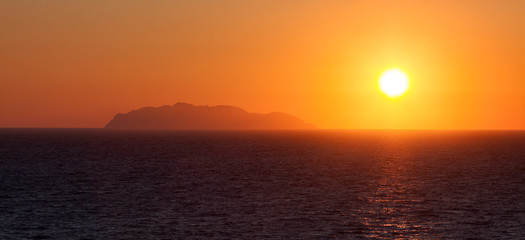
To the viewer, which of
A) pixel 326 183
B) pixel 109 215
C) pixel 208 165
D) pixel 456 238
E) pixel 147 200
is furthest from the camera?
pixel 208 165

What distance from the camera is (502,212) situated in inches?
2250

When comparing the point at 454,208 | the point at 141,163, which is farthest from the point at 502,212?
the point at 141,163

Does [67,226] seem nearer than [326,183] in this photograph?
Yes

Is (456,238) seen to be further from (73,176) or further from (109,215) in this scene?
(73,176)

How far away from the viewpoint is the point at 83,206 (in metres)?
59.9

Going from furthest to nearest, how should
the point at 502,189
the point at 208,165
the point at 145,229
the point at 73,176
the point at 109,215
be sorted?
the point at 208,165 < the point at 73,176 < the point at 502,189 < the point at 109,215 < the point at 145,229

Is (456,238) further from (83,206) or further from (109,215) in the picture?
(83,206)

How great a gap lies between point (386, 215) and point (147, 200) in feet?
90.2

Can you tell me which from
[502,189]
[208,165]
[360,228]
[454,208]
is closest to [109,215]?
[360,228]

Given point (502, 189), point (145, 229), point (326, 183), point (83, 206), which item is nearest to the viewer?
point (145, 229)

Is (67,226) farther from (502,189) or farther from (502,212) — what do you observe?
(502,189)

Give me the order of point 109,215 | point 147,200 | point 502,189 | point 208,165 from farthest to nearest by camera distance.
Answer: point 208,165 < point 502,189 < point 147,200 < point 109,215

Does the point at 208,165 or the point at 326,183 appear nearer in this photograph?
the point at 326,183

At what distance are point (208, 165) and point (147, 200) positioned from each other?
54.0m
